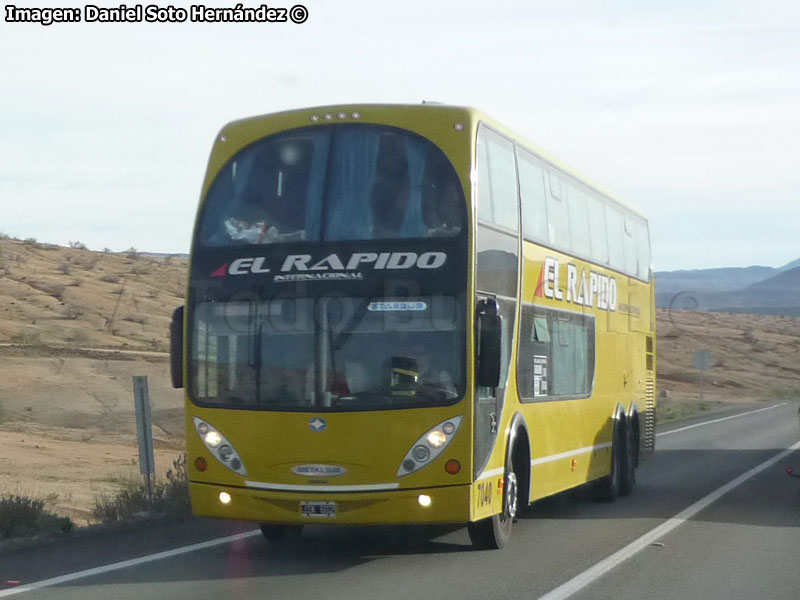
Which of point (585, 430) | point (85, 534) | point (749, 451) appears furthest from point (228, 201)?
point (749, 451)

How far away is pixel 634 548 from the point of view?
40.2ft

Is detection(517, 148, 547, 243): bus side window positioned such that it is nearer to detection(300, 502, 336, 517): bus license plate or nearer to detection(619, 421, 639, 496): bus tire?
detection(300, 502, 336, 517): bus license plate

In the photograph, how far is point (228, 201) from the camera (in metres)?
11.4

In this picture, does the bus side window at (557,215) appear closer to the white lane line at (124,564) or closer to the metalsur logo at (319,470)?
the metalsur logo at (319,470)

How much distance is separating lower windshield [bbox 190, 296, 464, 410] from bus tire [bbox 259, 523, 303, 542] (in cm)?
202

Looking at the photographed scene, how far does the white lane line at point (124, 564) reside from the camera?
9.78m

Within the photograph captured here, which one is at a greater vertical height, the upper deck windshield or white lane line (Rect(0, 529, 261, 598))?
the upper deck windshield

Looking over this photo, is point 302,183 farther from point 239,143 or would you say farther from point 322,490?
point 322,490

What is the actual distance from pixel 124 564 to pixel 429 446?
9.33 ft

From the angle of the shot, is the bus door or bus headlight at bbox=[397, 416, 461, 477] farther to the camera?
the bus door

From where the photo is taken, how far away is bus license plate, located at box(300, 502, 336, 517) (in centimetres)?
1072

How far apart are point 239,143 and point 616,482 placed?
832 cm

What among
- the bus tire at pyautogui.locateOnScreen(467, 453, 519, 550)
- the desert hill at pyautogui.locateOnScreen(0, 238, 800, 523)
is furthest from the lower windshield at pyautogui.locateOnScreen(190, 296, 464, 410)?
the desert hill at pyautogui.locateOnScreen(0, 238, 800, 523)

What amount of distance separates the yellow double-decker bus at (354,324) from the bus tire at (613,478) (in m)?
5.20
